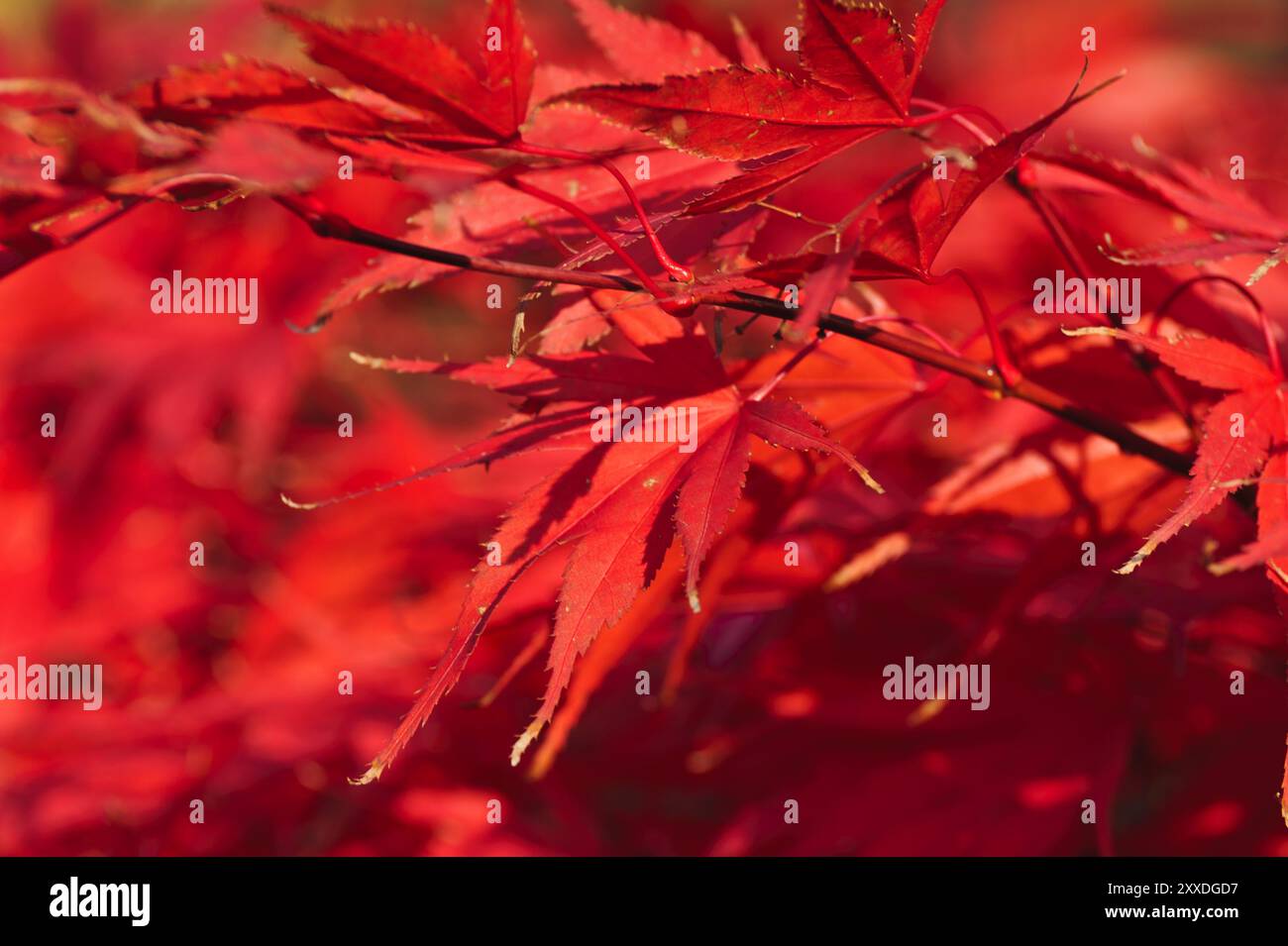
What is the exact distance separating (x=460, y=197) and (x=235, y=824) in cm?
59

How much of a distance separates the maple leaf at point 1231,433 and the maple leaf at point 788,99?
4.8 inches

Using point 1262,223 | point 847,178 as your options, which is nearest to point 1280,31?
point 847,178

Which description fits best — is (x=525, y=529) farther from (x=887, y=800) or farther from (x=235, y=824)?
(x=235, y=824)
